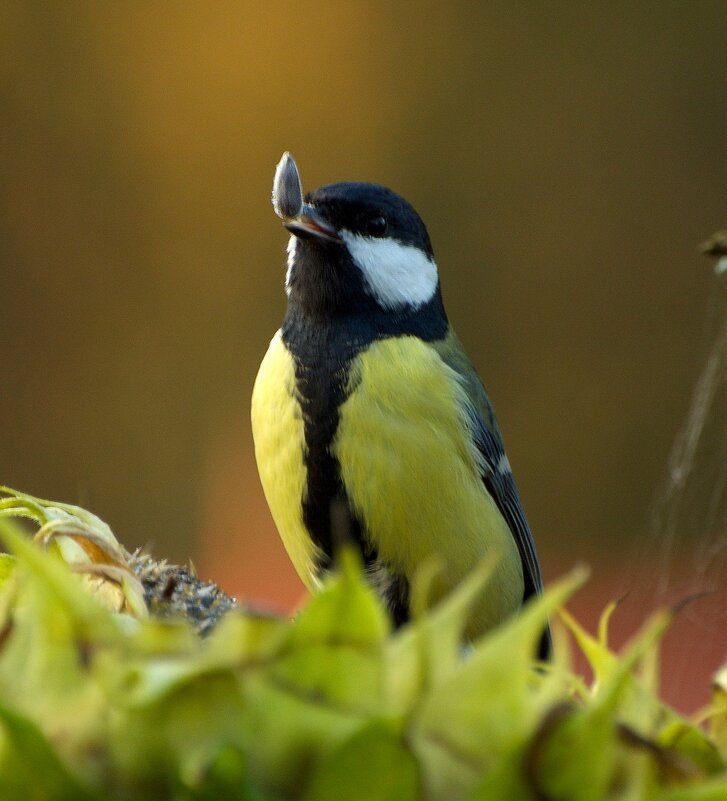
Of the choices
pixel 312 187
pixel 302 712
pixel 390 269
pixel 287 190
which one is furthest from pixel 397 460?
pixel 312 187

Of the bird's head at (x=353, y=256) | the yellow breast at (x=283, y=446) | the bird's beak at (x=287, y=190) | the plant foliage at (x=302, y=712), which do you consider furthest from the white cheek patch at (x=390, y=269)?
the plant foliage at (x=302, y=712)

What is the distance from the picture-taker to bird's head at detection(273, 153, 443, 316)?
3.82 ft

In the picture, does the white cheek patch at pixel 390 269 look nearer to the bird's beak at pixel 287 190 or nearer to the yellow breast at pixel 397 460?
the yellow breast at pixel 397 460

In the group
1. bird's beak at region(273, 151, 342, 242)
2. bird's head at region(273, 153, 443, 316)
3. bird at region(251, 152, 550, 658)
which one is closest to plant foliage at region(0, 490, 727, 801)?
bird's beak at region(273, 151, 342, 242)

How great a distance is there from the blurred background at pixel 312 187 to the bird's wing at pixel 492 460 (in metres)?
1.24

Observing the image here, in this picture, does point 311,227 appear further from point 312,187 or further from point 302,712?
point 312,187

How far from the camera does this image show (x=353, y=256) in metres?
1.17

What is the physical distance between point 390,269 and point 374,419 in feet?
0.63

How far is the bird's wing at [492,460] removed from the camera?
1234 millimetres

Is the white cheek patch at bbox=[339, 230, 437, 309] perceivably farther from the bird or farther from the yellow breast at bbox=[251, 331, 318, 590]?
the yellow breast at bbox=[251, 331, 318, 590]

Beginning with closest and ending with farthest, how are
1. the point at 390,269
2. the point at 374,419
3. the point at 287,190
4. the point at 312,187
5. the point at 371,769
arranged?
the point at 371,769 → the point at 287,190 → the point at 374,419 → the point at 390,269 → the point at 312,187

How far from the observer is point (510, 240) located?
8.84 ft

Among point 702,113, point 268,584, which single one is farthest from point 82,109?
point 702,113

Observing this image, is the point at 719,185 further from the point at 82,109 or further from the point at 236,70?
the point at 82,109
